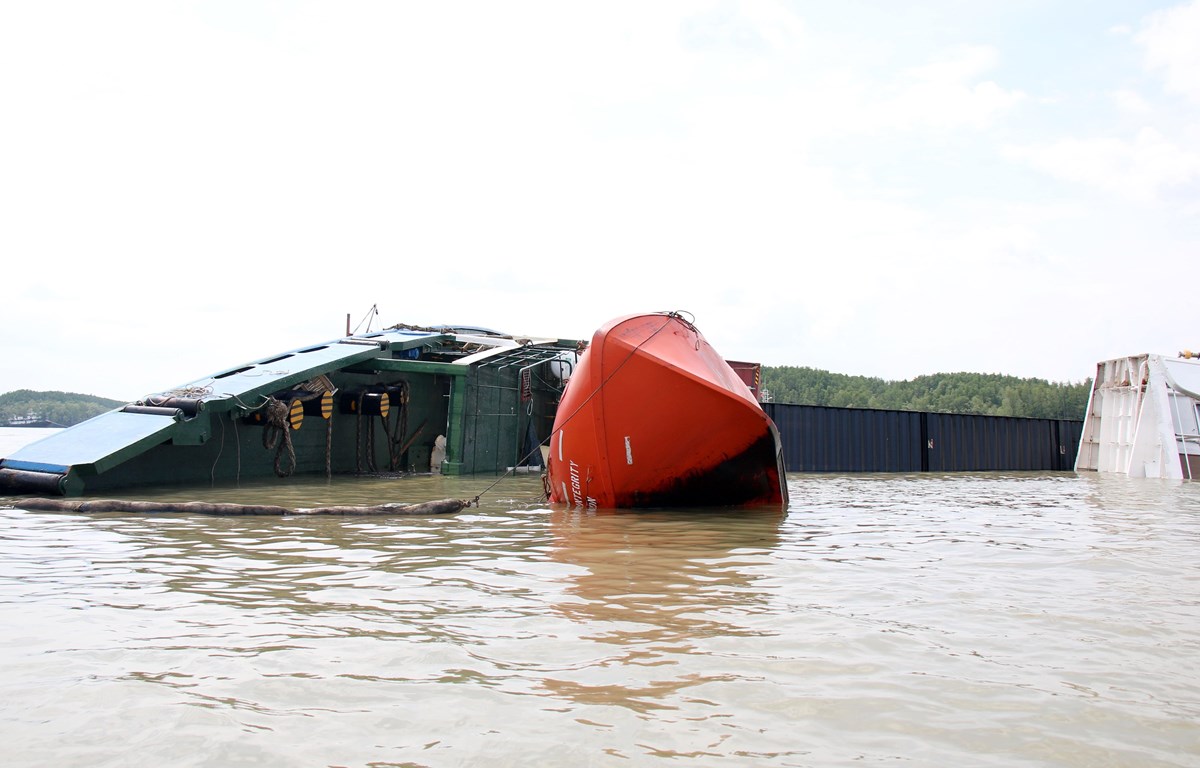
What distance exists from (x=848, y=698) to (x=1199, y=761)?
101 cm

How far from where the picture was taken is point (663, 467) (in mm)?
9617

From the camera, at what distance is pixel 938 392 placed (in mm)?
102625

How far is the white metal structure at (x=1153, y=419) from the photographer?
20531mm

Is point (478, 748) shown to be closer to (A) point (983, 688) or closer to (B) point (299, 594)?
(A) point (983, 688)

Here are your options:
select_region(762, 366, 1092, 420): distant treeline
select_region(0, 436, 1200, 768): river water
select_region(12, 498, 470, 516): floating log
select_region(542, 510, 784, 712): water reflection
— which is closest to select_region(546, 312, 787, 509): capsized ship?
select_region(542, 510, 784, 712): water reflection

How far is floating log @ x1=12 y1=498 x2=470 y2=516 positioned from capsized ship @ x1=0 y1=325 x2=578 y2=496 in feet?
3.57

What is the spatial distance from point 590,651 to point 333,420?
13.4m

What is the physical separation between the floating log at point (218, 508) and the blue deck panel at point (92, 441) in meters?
1.20

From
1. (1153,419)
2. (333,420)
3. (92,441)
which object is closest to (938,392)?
(1153,419)

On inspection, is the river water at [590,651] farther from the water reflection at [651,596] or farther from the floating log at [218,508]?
the floating log at [218,508]

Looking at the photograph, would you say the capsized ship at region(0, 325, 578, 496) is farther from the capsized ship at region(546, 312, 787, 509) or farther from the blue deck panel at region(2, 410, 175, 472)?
the capsized ship at region(546, 312, 787, 509)

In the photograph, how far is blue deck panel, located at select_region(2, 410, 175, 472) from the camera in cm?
1037

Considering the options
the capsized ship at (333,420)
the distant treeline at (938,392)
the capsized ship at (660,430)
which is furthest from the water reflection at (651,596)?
the distant treeline at (938,392)

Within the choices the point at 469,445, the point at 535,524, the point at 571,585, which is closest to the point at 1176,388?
the point at 469,445
